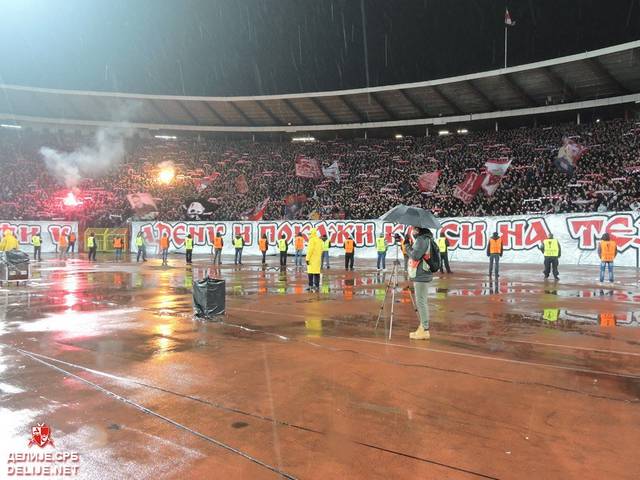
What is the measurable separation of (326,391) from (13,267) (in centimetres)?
1405

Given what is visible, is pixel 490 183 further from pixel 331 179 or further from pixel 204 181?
pixel 204 181

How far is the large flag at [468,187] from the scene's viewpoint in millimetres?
29531

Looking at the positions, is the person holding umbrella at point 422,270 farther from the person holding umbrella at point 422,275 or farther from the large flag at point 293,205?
the large flag at point 293,205

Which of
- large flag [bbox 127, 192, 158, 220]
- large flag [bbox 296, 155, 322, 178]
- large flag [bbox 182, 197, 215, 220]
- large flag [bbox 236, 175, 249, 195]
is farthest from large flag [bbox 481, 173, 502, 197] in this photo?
large flag [bbox 127, 192, 158, 220]

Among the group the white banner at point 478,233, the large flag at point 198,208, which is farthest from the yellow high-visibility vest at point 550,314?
the large flag at point 198,208

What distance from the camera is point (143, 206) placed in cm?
3766

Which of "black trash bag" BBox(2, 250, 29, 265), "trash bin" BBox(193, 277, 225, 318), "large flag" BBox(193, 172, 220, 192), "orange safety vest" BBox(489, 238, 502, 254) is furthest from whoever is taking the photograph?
"large flag" BBox(193, 172, 220, 192)

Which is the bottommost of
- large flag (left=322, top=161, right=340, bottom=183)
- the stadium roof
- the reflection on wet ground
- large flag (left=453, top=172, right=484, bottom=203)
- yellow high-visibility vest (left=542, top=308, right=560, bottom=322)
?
the reflection on wet ground

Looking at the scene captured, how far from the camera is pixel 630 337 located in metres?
7.34

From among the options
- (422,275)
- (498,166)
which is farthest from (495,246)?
(498,166)

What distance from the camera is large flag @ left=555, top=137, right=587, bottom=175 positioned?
28.6 m

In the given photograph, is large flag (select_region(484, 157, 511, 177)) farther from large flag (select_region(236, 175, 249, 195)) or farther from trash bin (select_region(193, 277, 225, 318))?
trash bin (select_region(193, 277, 225, 318))

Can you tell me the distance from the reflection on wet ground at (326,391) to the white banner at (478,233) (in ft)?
41.8

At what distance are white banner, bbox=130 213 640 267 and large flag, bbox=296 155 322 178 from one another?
7441 mm
